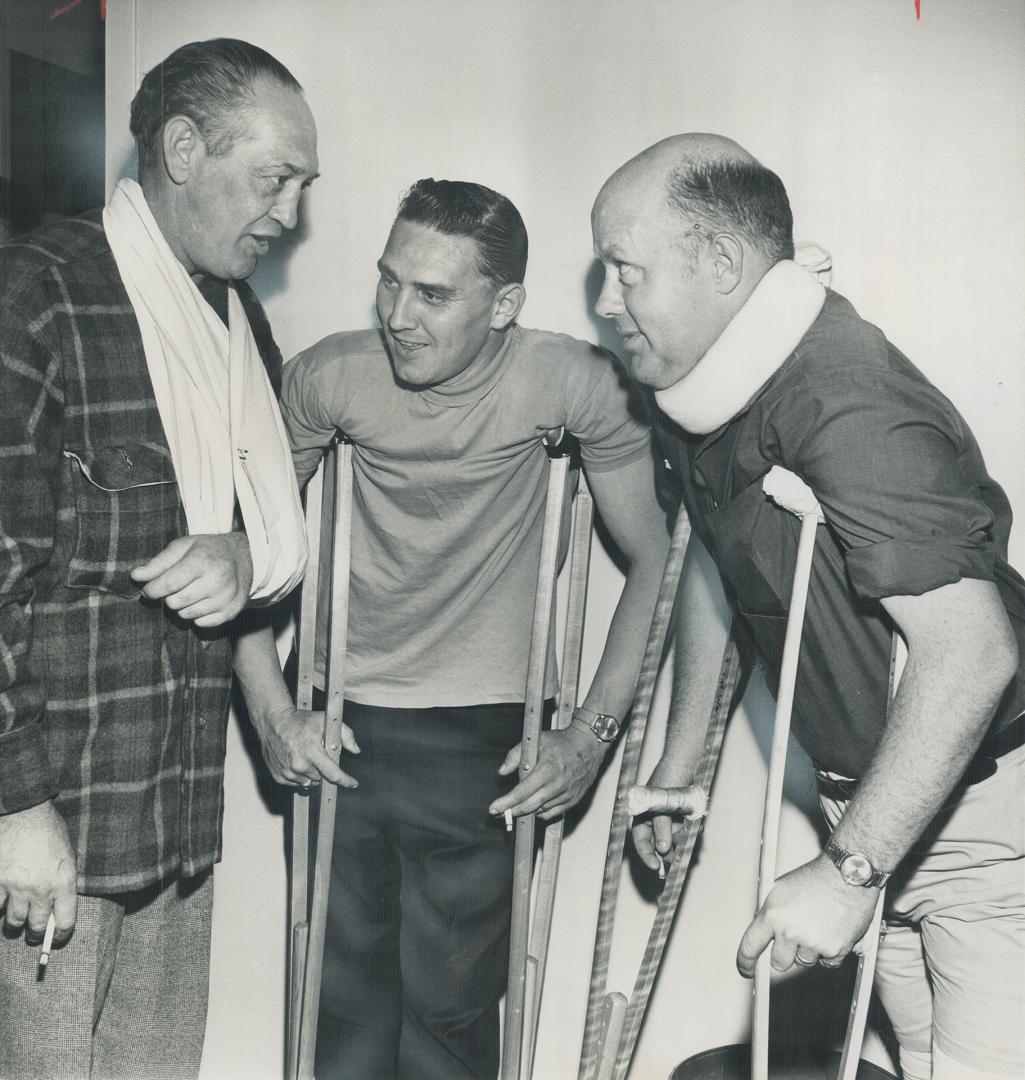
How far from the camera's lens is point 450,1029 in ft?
6.72

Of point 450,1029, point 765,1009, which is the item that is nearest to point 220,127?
point 765,1009

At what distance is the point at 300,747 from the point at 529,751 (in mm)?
392

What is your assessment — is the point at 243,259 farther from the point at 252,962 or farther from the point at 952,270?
the point at 252,962

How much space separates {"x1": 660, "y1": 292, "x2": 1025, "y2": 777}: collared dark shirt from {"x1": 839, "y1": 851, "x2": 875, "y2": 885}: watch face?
26 centimetres

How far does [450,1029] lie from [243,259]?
4.44 feet

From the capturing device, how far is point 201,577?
62.3 inches

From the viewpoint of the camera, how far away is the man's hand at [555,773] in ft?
6.41

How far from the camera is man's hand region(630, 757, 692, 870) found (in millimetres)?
1848

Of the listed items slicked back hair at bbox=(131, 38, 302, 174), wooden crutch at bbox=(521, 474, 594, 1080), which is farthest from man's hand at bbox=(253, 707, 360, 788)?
slicked back hair at bbox=(131, 38, 302, 174)

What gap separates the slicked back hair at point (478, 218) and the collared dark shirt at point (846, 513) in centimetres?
38

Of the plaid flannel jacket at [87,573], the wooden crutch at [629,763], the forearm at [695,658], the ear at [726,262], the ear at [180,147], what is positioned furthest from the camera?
the forearm at [695,658]

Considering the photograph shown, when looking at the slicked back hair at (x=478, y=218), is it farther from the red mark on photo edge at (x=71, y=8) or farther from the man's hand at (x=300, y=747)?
the man's hand at (x=300, y=747)

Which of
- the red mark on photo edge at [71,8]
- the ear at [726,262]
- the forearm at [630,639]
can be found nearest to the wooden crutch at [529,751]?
the forearm at [630,639]

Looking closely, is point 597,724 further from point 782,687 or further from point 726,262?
point 726,262
